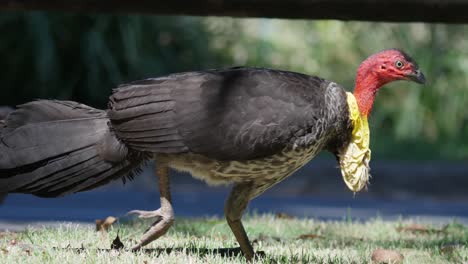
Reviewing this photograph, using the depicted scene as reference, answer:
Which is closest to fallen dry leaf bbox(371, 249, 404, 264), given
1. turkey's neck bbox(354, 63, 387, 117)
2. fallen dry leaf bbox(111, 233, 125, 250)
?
turkey's neck bbox(354, 63, 387, 117)

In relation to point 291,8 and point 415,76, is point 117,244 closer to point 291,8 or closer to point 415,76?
point 291,8

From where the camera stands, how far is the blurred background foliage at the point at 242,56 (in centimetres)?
1051

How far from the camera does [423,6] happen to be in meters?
3.98

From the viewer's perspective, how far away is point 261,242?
546cm

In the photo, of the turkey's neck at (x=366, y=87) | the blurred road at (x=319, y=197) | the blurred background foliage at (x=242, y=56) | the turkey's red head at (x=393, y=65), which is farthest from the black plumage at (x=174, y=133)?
the blurred background foliage at (x=242, y=56)

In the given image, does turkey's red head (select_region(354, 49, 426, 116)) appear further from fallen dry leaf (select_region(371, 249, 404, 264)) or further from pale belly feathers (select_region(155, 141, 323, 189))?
fallen dry leaf (select_region(371, 249, 404, 264))

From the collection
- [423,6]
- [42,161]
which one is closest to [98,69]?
[42,161]

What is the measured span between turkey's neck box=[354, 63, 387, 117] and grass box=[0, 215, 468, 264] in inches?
30.0

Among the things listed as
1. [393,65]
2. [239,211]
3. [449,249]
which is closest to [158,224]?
[239,211]

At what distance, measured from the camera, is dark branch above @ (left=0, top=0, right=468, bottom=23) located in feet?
13.1

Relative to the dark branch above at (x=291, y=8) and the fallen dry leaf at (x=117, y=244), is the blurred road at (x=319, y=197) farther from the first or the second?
the dark branch above at (x=291, y=8)

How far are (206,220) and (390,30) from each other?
595 cm

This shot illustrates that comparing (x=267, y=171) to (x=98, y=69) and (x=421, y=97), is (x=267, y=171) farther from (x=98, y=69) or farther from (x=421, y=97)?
(x=421, y=97)

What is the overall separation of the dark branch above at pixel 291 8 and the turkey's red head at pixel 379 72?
0.81 m
